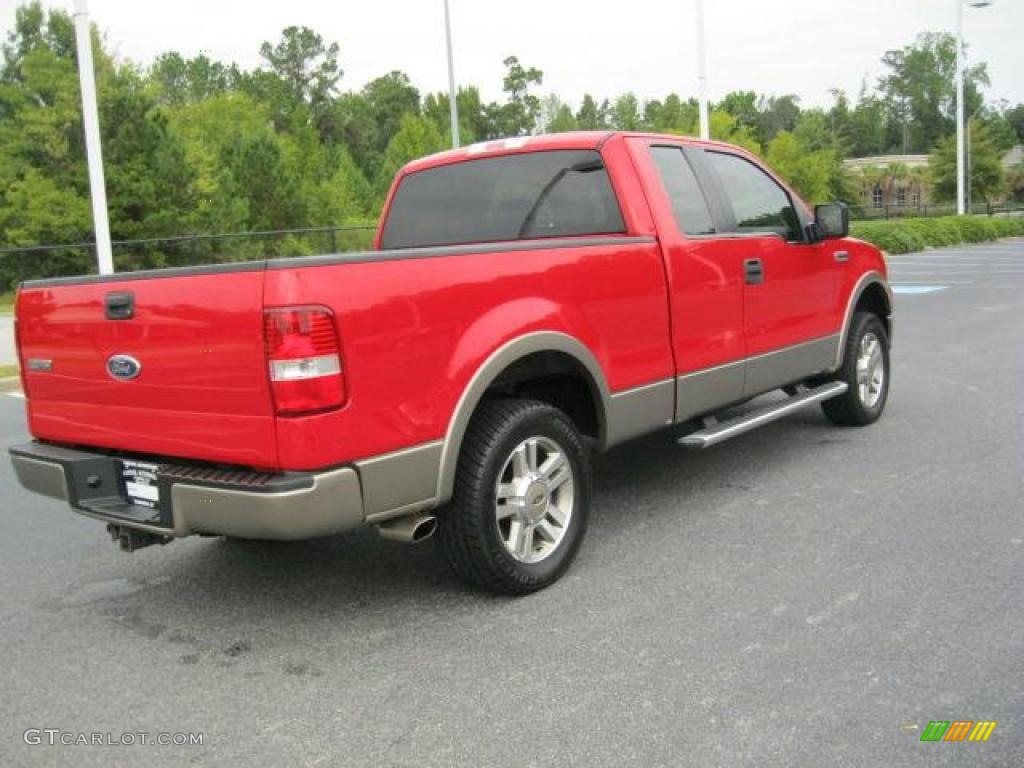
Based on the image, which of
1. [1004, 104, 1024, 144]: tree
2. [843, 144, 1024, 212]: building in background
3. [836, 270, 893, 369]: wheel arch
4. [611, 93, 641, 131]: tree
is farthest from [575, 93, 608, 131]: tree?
[836, 270, 893, 369]: wheel arch

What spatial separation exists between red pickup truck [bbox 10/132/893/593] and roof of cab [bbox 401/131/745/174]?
0.02m

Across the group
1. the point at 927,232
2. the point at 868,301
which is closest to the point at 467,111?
the point at 927,232

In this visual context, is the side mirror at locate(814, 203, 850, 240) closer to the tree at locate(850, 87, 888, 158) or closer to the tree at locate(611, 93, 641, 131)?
the tree at locate(611, 93, 641, 131)

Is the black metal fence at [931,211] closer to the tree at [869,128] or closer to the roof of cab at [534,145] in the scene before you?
the tree at [869,128]

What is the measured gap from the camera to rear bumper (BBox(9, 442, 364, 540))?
11.0ft

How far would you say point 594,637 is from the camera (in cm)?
371

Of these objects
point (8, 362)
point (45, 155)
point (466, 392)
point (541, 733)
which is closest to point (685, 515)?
point (466, 392)

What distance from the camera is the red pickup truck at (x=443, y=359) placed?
338cm

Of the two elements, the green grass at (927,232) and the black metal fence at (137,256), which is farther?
the green grass at (927,232)

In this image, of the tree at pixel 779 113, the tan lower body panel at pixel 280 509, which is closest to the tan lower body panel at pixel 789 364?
the tan lower body panel at pixel 280 509

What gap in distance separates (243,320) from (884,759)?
239 cm

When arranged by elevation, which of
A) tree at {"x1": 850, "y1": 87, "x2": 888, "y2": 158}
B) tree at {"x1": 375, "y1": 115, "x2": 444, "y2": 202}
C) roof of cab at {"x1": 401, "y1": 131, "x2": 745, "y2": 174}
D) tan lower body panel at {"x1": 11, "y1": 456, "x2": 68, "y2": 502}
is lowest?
tan lower body panel at {"x1": 11, "y1": 456, "x2": 68, "y2": 502}

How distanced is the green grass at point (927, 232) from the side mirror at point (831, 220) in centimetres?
2401

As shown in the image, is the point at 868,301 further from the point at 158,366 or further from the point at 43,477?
the point at 43,477
